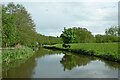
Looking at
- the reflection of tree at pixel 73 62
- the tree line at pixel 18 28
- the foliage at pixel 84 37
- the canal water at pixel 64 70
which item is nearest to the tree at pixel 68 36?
the tree line at pixel 18 28

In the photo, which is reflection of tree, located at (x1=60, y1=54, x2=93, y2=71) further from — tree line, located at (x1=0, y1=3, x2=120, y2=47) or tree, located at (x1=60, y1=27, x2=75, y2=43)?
tree, located at (x1=60, y1=27, x2=75, y2=43)

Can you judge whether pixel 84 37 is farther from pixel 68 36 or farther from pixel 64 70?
pixel 64 70

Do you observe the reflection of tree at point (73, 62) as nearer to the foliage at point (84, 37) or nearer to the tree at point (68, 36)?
the tree at point (68, 36)

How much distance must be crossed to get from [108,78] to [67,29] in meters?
32.7

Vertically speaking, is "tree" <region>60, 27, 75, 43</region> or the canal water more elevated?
"tree" <region>60, 27, 75, 43</region>

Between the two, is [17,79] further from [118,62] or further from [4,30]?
[118,62]

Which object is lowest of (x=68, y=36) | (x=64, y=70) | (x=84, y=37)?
(x=64, y=70)

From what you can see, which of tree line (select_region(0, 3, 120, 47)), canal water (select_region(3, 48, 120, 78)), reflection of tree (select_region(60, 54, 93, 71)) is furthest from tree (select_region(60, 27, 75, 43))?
canal water (select_region(3, 48, 120, 78))

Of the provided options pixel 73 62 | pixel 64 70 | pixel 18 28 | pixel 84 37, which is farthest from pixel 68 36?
pixel 64 70

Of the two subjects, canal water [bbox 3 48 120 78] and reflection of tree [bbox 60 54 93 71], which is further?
reflection of tree [bbox 60 54 93 71]

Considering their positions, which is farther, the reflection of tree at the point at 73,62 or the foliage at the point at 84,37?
the foliage at the point at 84,37

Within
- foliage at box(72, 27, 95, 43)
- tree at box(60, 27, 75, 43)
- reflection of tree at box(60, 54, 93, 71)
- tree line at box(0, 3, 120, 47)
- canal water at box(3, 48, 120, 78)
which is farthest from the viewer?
foliage at box(72, 27, 95, 43)

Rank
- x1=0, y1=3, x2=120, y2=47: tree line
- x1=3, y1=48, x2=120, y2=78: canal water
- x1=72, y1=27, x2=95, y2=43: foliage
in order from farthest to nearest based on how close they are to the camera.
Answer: x1=72, y1=27, x2=95, y2=43: foliage → x1=0, y1=3, x2=120, y2=47: tree line → x1=3, y1=48, x2=120, y2=78: canal water

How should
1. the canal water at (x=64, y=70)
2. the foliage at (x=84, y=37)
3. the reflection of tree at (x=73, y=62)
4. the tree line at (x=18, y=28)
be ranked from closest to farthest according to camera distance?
the canal water at (x=64, y=70) → the reflection of tree at (x=73, y=62) → the tree line at (x=18, y=28) → the foliage at (x=84, y=37)
